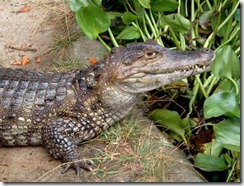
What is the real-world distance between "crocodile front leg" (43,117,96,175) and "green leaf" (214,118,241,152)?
104 cm

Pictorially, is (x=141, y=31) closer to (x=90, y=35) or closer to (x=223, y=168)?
(x=90, y=35)

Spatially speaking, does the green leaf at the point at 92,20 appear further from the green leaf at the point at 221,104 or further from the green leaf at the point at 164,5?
the green leaf at the point at 221,104

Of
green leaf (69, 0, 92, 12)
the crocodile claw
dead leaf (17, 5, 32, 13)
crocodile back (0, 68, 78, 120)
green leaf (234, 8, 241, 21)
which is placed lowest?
the crocodile claw

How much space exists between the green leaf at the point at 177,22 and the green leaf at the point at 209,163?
1400 millimetres

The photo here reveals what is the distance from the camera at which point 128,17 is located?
515 cm

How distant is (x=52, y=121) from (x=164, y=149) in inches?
37.0

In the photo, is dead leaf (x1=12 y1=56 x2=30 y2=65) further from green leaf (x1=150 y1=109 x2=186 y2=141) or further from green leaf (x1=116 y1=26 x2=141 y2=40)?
green leaf (x1=150 y1=109 x2=186 y2=141)

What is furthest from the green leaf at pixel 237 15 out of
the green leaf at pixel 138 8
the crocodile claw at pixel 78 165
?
the crocodile claw at pixel 78 165

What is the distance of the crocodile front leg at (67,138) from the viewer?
412 centimetres

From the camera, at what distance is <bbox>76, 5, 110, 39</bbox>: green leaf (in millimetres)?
A: 4781

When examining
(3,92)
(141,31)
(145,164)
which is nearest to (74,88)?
(3,92)

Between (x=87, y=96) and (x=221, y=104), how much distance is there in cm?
116

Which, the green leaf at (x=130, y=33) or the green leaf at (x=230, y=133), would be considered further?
the green leaf at (x=130, y=33)

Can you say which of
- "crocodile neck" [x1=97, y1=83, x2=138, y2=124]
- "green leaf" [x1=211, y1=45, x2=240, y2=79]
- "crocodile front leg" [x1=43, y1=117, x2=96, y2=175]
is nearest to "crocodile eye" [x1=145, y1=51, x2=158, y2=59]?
"crocodile neck" [x1=97, y1=83, x2=138, y2=124]
